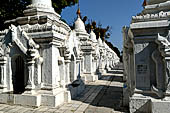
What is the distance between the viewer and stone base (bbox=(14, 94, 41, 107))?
5.49 m

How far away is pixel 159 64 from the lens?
4.50 m

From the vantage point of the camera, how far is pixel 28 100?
18.4 feet

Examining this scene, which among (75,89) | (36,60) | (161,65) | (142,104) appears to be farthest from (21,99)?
(161,65)

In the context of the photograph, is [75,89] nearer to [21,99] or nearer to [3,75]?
[21,99]

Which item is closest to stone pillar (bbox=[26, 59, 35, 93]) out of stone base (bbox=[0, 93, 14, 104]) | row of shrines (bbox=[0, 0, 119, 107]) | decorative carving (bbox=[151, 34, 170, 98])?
row of shrines (bbox=[0, 0, 119, 107])

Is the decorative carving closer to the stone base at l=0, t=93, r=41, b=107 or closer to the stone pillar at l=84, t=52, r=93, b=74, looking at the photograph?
the stone base at l=0, t=93, r=41, b=107

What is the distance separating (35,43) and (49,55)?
0.80 m

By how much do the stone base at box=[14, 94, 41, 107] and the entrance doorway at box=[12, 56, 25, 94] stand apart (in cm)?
84

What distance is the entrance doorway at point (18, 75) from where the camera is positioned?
6.60m

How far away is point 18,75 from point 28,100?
1703mm

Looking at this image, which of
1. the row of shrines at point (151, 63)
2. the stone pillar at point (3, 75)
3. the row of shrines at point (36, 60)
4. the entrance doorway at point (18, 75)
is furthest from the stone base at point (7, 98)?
the row of shrines at point (151, 63)

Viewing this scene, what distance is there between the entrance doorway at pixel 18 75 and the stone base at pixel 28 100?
2.76 ft

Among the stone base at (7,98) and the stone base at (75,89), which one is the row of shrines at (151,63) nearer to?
the stone base at (75,89)

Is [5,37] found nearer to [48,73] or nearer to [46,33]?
[46,33]
